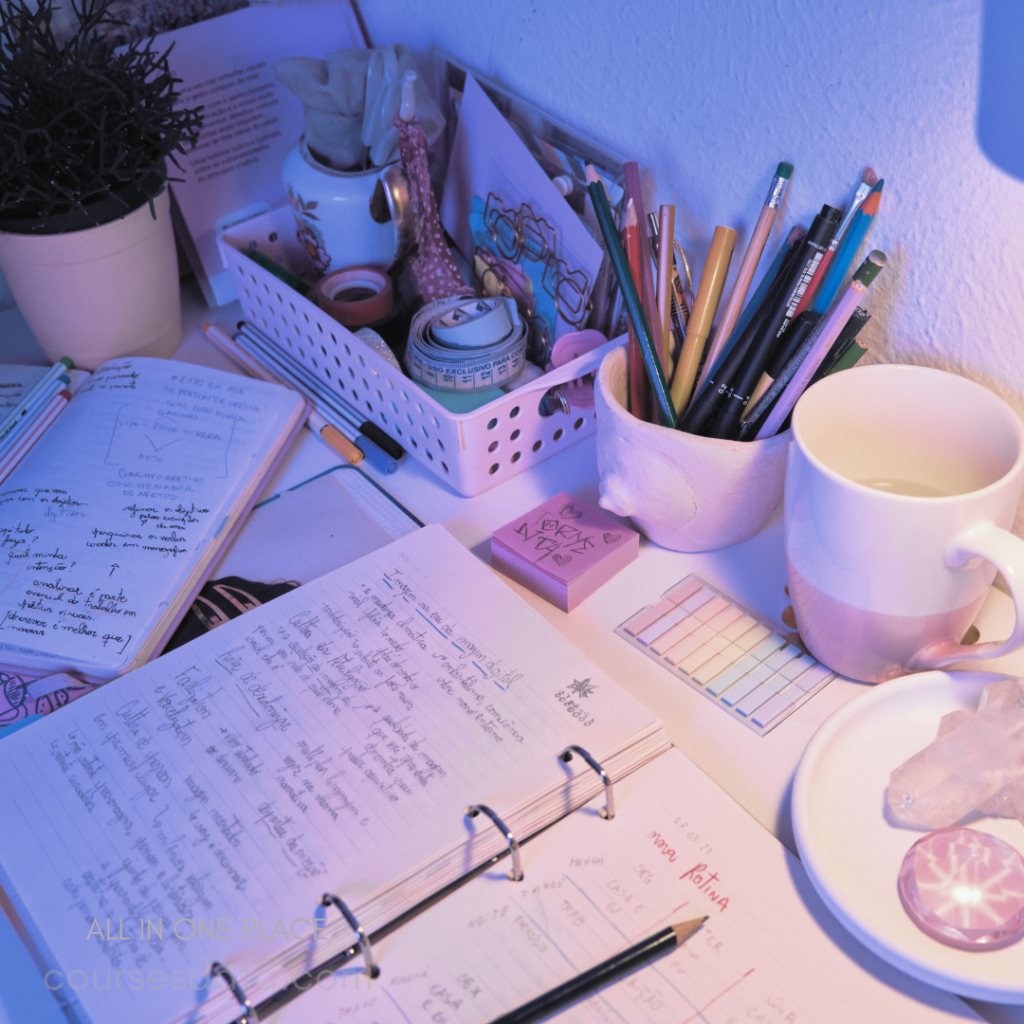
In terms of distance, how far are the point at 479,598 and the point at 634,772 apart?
0.14m

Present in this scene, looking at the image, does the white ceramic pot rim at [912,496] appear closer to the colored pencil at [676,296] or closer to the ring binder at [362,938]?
the colored pencil at [676,296]

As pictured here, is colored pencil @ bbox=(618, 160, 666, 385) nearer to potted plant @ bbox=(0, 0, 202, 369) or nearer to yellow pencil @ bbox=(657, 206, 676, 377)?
yellow pencil @ bbox=(657, 206, 676, 377)

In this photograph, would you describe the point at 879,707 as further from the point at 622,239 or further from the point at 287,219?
the point at 287,219

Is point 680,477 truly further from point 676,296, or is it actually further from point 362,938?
point 362,938

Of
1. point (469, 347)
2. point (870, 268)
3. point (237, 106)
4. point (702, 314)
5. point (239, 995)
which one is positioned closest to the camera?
point (239, 995)

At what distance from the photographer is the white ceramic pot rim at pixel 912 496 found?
43 centimetres

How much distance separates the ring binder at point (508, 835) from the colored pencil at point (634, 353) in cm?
27

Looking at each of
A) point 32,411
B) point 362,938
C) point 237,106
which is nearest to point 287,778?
point 362,938

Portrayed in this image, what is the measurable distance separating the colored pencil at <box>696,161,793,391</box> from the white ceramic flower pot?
0.47 m

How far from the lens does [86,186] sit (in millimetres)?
690

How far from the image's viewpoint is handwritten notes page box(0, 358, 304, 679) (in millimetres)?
568

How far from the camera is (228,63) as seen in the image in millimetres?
840

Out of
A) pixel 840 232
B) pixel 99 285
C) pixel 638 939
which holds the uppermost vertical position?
pixel 840 232

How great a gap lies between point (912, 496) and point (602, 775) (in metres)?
0.21
